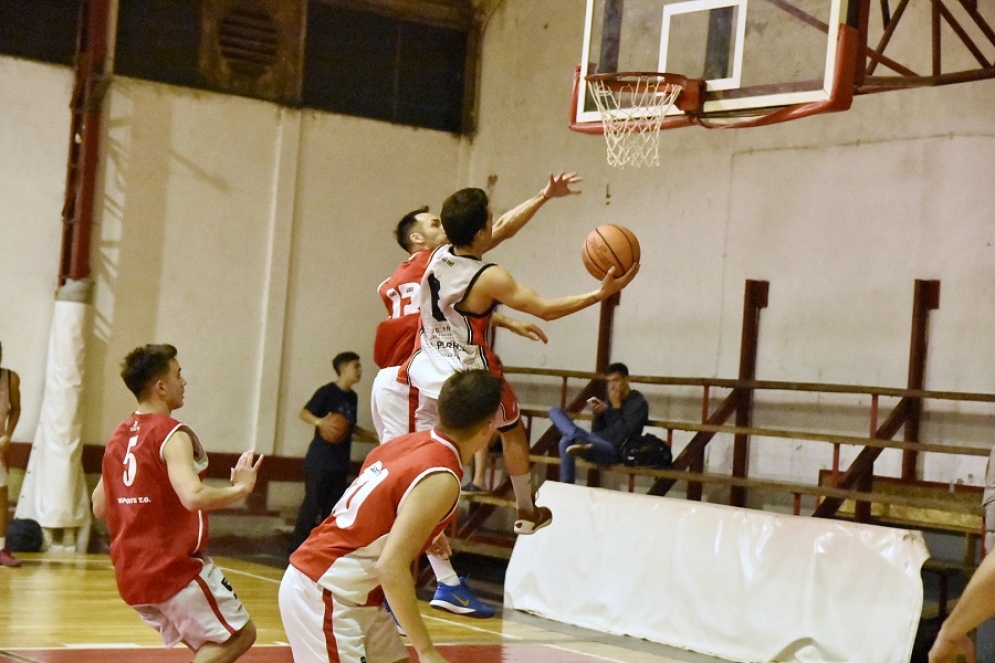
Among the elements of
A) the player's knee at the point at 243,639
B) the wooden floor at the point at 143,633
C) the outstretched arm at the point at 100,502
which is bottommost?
the wooden floor at the point at 143,633

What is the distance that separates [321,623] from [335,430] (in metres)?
7.97

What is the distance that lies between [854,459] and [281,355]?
5.58 m

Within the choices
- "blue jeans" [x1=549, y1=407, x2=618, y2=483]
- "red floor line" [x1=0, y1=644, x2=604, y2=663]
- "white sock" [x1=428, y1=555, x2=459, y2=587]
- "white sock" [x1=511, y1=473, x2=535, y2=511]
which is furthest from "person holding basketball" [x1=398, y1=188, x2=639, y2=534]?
"blue jeans" [x1=549, y1=407, x2=618, y2=483]

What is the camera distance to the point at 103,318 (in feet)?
39.5

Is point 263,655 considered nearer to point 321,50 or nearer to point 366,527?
point 366,527

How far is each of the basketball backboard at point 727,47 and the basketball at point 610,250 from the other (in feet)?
7.18

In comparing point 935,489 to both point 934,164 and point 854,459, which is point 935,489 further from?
point 934,164

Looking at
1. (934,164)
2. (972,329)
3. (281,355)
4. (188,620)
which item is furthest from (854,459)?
(188,620)

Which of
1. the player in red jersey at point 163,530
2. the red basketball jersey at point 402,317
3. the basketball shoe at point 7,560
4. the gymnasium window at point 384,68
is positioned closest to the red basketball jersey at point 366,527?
the player in red jersey at point 163,530

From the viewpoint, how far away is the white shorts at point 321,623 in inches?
160

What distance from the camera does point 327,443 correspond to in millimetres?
12070

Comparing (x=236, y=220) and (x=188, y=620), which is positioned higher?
(x=236, y=220)

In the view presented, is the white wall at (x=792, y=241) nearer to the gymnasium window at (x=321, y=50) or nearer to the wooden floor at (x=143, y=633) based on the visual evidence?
the gymnasium window at (x=321, y=50)

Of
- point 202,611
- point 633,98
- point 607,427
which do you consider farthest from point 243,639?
point 607,427
